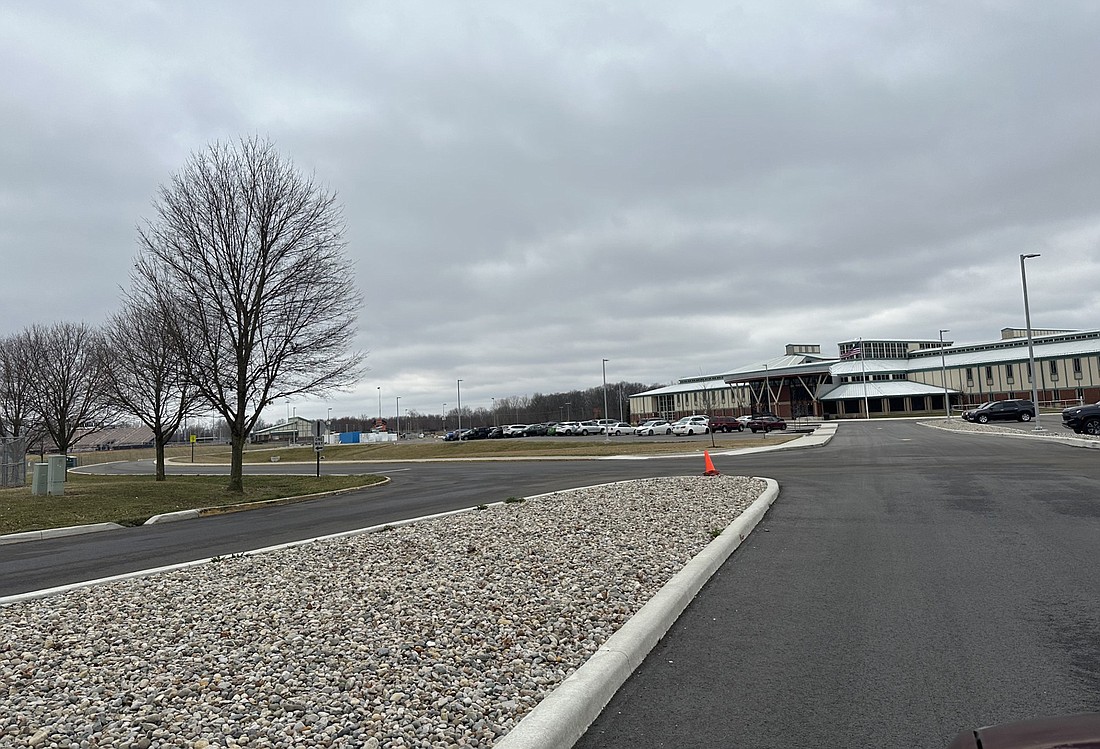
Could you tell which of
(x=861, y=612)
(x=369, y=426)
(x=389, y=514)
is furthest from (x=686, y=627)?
(x=369, y=426)

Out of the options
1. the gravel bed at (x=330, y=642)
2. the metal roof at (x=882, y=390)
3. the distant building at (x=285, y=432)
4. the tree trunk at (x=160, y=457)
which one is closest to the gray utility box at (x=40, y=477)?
the tree trunk at (x=160, y=457)

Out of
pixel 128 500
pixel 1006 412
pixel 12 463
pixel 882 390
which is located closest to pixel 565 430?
pixel 882 390

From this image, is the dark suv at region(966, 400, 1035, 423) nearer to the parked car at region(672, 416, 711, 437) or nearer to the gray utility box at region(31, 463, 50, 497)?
the parked car at region(672, 416, 711, 437)

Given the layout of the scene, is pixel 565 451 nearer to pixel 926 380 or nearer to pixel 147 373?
pixel 147 373

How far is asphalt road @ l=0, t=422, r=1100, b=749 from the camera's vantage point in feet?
13.8

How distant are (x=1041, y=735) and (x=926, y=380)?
4107 inches

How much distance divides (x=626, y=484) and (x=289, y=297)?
11.7 m

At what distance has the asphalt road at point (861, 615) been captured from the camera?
420 cm

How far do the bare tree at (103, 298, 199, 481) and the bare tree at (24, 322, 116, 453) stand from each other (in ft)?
34.4

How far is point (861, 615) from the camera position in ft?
20.3

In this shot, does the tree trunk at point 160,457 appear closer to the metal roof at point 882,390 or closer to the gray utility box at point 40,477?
the gray utility box at point 40,477

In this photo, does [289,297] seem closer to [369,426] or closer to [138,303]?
[138,303]

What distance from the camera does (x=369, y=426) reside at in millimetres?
170375

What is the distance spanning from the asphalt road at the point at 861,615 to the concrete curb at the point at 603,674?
103 millimetres
